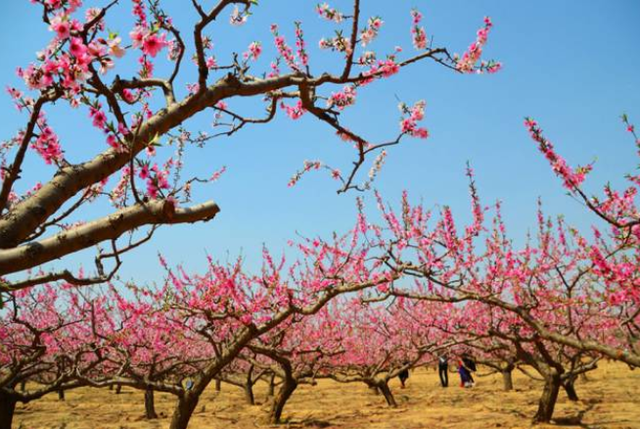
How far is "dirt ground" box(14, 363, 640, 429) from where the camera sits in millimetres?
11812

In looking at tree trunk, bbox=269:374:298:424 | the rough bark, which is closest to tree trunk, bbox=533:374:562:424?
tree trunk, bbox=269:374:298:424

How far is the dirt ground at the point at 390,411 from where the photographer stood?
11812 millimetres

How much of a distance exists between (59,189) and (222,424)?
12.6 metres

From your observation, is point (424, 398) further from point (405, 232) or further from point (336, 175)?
point (336, 175)

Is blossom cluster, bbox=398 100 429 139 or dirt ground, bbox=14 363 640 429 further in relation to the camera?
dirt ground, bbox=14 363 640 429

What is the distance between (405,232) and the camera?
31.3 ft

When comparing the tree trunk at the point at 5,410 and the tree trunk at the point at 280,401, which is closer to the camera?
the tree trunk at the point at 5,410

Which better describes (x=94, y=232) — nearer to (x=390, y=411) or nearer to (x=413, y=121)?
(x=413, y=121)

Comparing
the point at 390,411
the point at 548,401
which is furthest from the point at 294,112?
the point at 390,411

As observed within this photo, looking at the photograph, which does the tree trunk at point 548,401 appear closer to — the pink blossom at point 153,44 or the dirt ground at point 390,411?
the dirt ground at point 390,411

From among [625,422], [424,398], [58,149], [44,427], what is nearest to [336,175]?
[58,149]

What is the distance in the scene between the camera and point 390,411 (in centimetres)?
1471

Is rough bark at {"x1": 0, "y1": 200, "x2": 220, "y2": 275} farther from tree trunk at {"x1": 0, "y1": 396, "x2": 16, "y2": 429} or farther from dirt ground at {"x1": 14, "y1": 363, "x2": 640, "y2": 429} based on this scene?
dirt ground at {"x1": 14, "y1": 363, "x2": 640, "y2": 429}

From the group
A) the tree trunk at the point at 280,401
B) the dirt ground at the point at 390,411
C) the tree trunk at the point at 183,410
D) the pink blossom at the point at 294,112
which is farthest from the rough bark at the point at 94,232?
the tree trunk at the point at 280,401
